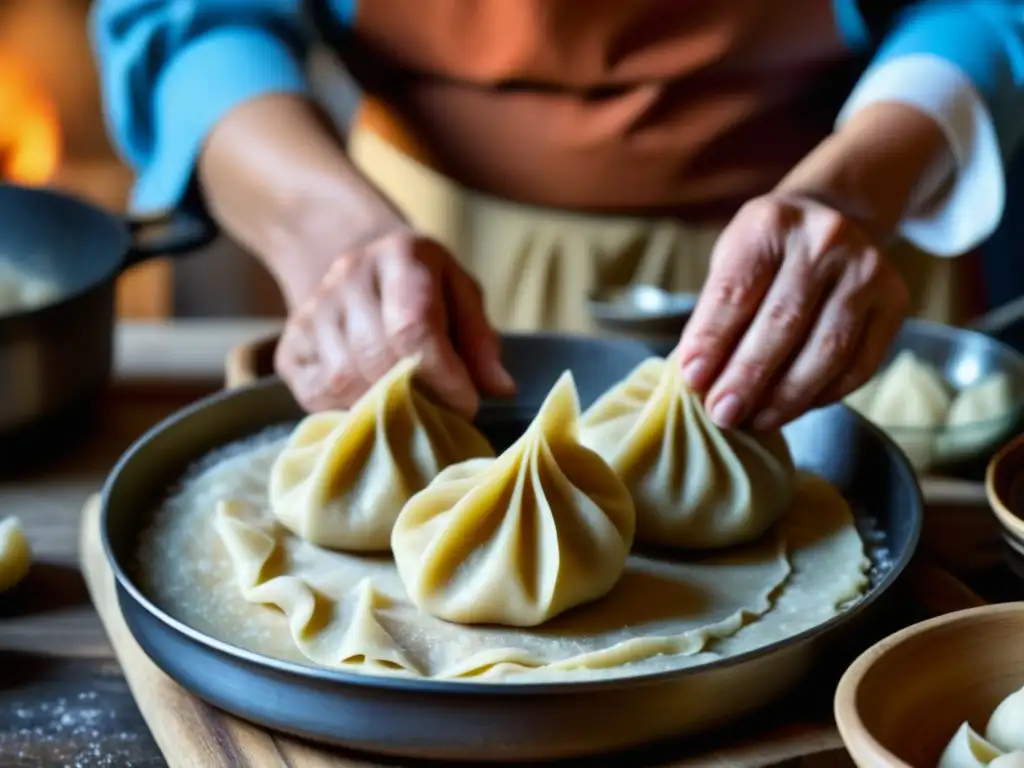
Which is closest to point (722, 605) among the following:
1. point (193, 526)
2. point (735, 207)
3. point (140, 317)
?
point (193, 526)

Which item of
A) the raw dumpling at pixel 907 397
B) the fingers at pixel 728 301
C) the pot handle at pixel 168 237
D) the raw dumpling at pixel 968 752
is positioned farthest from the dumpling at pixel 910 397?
the pot handle at pixel 168 237

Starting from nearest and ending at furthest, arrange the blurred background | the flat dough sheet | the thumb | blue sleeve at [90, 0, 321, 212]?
the flat dough sheet, the thumb, blue sleeve at [90, 0, 321, 212], the blurred background

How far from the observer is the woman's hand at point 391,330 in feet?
3.93

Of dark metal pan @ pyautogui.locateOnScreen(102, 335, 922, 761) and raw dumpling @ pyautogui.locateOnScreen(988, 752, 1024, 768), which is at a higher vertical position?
raw dumpling @ pyautogui.locateOnScreen(988, 752, 1024, 768)

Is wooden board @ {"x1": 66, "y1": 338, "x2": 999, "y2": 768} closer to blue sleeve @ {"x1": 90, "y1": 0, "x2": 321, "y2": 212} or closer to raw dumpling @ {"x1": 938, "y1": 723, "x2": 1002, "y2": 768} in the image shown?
raw dumpling @ {"x1": 938, "y1": 723, "x2": 1002, "y2": 768}

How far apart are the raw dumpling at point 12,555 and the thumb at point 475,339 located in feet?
1.47

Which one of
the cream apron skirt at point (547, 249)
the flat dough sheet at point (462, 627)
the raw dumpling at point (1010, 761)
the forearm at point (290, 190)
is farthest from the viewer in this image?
the cream apron skirt at point (547, 249)

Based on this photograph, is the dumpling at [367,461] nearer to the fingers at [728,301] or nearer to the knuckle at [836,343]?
the fingers at [728,301]

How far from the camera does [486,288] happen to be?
187 cm

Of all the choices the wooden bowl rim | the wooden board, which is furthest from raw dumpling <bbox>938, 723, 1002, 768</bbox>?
the wooden bowl rim

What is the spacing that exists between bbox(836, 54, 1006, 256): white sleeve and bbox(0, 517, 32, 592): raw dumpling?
3.37 ft

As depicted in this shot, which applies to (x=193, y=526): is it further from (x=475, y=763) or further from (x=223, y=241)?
(x=223, y=241)

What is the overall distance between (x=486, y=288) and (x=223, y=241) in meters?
1.82

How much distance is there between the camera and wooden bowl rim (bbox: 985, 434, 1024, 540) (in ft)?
3.17
